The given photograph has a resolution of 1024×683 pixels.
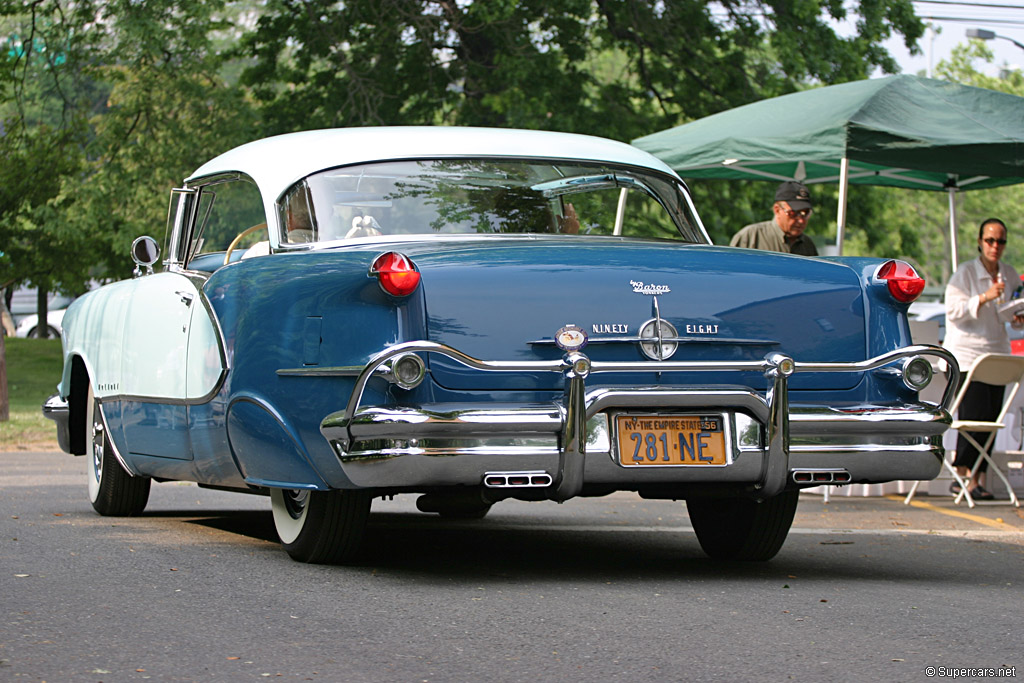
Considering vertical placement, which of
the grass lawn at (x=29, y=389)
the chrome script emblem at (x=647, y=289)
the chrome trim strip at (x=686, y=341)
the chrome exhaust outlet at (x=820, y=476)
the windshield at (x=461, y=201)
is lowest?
the grass lawn at (x=29, y=389)

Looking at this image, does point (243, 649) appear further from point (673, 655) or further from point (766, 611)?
point (766, 611)

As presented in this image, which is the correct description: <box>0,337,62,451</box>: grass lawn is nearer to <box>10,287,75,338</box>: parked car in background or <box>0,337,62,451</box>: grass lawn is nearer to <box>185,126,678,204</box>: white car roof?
<box>185,126,678,204</box>: white car roof

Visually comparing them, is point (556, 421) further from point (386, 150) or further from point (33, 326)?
point (33, 326)

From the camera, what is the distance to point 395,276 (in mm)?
5105

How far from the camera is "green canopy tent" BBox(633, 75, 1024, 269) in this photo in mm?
10086

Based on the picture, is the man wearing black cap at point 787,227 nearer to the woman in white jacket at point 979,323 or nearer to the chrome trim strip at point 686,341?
the woman in white jacket at point 979,323

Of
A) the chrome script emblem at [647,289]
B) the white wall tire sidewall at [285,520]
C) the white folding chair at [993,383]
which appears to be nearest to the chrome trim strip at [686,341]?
the chrome script emblem at [647,289]

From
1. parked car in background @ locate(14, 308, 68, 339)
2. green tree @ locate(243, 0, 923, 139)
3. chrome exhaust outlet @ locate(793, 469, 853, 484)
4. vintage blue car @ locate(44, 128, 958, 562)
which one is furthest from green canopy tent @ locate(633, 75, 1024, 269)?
parked car in background @ locate(14, 308, 68, 339)

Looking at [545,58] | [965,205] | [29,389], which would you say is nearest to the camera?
[545,58]

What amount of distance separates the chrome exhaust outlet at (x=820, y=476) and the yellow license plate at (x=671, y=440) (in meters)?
0.29

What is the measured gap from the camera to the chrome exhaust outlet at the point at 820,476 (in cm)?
533

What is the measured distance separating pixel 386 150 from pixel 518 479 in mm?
1844

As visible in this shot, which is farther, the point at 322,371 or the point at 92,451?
the point at 92,451

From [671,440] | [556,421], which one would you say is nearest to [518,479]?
[556,421]
